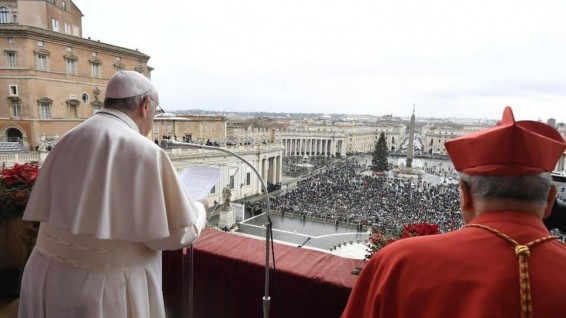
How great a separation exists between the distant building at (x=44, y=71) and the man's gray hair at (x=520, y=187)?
15.5m

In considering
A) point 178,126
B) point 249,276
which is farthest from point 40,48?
point 249,276

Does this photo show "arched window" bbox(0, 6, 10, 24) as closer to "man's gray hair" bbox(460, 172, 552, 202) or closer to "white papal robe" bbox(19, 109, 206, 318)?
"white papal robe" bbox(19, 109, 206, 318)

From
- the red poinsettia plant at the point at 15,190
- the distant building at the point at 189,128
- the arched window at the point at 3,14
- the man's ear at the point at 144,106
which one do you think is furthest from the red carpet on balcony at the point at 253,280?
the distant building at the point at 189,128

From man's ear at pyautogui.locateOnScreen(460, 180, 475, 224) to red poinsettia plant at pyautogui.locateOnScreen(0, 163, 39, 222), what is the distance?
2917 mm

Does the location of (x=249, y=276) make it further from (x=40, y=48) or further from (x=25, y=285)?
(x=40, y=48)

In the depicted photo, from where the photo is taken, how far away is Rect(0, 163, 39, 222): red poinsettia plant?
2.69m

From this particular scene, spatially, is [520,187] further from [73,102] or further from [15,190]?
[73,102]

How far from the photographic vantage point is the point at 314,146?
5075 centimetres

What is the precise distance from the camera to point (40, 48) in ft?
44.5

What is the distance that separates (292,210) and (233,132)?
86.7 feet

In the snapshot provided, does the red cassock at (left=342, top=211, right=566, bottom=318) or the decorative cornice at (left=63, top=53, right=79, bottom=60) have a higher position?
the decorative cornice at (left=63, top=53, right=79, bottom=60)

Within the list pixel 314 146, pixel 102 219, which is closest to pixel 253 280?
pixel 102 219

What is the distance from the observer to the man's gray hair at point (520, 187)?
2.78 ft

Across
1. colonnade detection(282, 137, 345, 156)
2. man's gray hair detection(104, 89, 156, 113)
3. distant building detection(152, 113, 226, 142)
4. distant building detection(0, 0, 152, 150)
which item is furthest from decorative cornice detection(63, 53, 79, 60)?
colonnade detection(282, 137, 345, 156)
